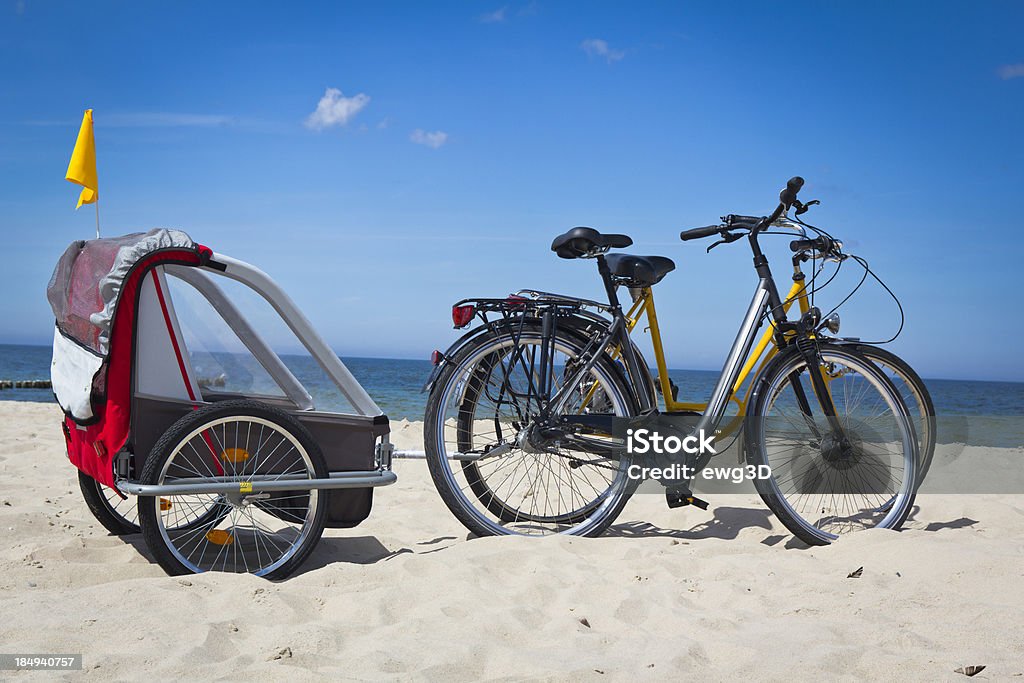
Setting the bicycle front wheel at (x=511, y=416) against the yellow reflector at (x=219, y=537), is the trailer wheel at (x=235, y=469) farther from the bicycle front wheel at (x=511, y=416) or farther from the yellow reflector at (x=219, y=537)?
the bicycle front wheel at (x=511, y=416)

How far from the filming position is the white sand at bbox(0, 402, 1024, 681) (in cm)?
265

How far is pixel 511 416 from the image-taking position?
172 inches

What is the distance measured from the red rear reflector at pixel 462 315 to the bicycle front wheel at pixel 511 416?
0.48 ft

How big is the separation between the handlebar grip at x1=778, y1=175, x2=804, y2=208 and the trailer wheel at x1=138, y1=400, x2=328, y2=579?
9.32 ft

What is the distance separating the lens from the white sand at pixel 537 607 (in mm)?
2646

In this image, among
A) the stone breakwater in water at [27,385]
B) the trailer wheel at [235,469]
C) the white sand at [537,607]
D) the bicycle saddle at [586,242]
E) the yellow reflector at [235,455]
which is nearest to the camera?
the white sand at [537,607]

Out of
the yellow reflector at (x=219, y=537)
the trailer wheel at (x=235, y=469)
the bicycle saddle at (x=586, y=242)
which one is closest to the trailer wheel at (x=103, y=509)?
the trailer wheel at (x=235, y=469)

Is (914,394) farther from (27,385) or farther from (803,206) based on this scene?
(27,385)

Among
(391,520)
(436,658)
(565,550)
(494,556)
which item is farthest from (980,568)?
(391,520)

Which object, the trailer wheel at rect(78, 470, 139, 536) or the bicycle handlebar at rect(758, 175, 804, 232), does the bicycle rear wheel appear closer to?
the bicycle handlebar at rect(758, 175, 804, 232)

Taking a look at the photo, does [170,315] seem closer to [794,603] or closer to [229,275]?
[229,275]

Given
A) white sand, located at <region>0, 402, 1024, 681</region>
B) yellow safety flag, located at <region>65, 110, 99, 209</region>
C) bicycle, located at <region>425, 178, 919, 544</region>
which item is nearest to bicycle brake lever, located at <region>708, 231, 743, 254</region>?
bicycle, located at <region>425, 178, 919, 544</region>

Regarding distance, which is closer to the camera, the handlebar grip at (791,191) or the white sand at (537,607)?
the white sand at (537,607)

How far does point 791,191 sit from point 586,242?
3.84 feet
